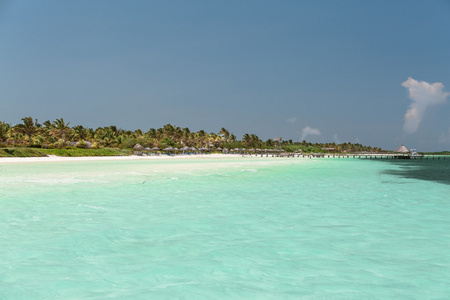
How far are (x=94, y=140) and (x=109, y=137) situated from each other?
9909 millimetres

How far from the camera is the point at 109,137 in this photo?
345 ft

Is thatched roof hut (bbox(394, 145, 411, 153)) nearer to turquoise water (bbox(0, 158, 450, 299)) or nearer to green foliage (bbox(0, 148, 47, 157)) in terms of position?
green foliage (bbox(0, 148, 47, 157))

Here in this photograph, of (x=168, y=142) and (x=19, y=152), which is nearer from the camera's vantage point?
(x=19, y=152)

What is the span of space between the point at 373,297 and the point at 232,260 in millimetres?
2836

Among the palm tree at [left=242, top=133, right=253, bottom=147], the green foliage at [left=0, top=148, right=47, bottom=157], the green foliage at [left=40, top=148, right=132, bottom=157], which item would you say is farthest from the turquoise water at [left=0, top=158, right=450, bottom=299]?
the palm tree at [left=242, top=133, right=253, bottom=147]

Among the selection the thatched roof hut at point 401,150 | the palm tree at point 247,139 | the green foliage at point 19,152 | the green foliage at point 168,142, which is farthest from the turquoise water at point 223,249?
the palm tree at point 247,139

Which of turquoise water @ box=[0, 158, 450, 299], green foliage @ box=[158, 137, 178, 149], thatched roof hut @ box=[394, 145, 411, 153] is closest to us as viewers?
turquoise water @ box=[0, 158, 450, 299]

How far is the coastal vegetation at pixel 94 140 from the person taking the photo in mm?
70213

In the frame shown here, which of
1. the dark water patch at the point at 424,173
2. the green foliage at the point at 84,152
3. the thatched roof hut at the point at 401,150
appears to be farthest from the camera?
the thatched roof hut at the point at 401,150

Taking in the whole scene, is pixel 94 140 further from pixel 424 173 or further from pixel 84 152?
pixel 424 173

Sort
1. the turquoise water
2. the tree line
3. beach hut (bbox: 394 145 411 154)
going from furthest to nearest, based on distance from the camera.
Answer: beach hut (bbox: 394 145 411 154), the tree line, the turquoise water

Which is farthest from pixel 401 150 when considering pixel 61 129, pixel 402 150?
pixel 61 129

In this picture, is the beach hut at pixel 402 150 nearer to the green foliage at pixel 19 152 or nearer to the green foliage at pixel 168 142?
the green foliage at pixel 168 142

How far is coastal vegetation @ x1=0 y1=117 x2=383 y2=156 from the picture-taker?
7021 cm
